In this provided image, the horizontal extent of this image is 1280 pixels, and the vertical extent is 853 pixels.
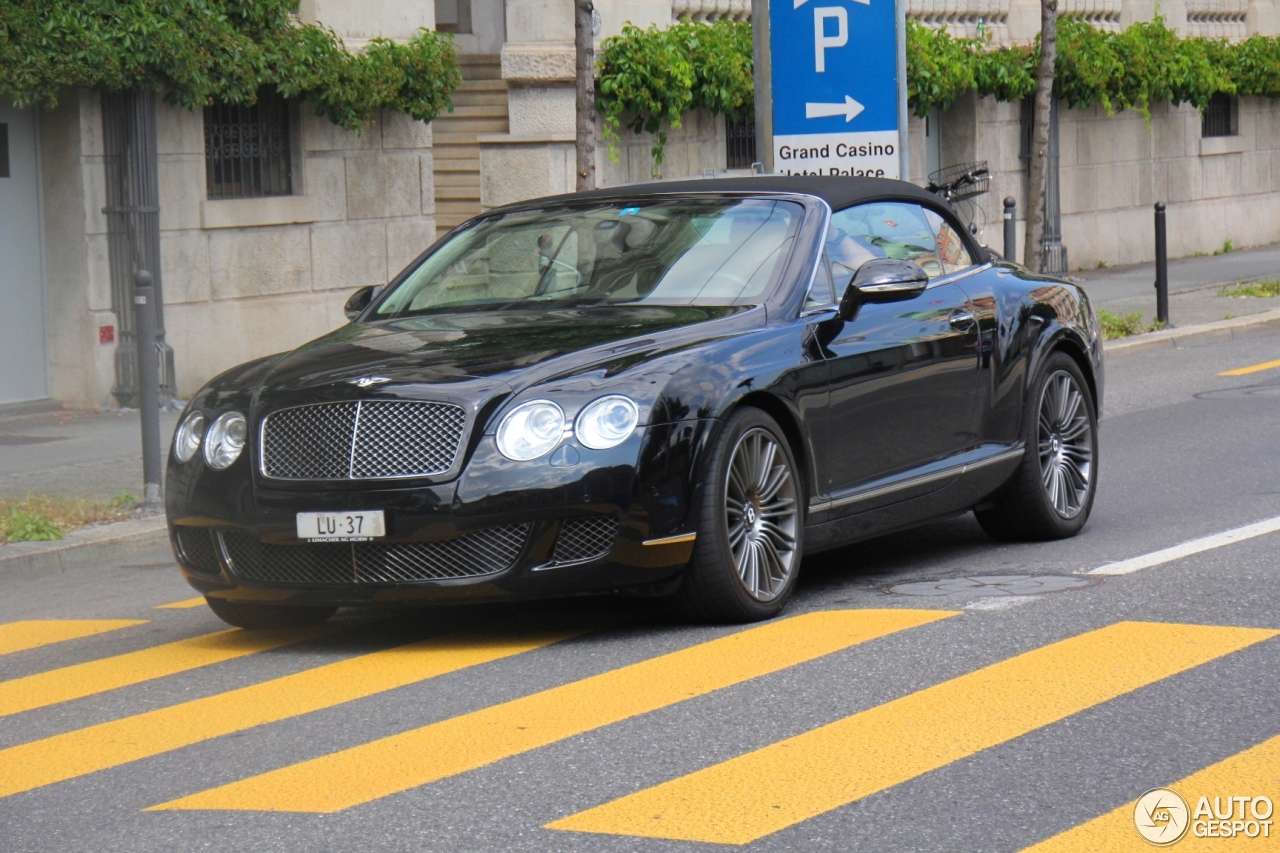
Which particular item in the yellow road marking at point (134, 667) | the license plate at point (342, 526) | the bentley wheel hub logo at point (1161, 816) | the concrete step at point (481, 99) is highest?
the concrete step at point (481, 99)

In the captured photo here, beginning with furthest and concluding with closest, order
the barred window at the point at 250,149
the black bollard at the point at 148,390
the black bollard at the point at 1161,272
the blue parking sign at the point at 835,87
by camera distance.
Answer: the black bollard at the point at 1161,272
the barred window at the point at 250,149
the blue parking sign at the point at 835,87
the black bollard at the point at 148,390

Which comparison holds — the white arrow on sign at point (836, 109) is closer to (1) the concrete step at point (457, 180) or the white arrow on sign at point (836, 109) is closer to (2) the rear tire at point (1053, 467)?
(1) the concrete step at point (457, 180)

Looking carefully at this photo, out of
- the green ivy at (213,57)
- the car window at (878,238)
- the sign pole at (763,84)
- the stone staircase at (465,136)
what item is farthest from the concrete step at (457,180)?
the car window at (878,238)

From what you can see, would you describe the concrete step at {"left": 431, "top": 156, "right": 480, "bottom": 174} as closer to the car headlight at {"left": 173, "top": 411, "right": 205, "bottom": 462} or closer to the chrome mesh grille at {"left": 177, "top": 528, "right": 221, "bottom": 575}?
the car headlight at {"left": 173, "top": 411, "right": 205, "bottom": 462}

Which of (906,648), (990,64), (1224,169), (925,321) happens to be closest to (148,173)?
(925,321)

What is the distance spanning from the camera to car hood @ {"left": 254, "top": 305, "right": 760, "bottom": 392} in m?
6.61

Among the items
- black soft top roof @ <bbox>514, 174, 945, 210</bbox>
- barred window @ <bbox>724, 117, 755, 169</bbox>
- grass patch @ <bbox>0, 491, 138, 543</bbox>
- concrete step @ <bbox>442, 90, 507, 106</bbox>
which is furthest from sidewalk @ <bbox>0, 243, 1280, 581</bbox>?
concrete step @ <bbox>442, 90, 507, 106</bbox>

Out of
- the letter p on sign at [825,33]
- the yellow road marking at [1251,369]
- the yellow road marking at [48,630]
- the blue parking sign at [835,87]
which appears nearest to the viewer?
the yellow road marking at [48,630]

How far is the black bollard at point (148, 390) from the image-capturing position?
10469 mm

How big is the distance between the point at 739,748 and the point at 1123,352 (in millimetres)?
12819

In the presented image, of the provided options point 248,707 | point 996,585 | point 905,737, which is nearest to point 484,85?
point 996,585

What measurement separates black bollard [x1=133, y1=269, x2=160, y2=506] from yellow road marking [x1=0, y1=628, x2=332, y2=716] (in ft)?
10.5

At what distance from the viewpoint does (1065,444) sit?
8727 millimetres

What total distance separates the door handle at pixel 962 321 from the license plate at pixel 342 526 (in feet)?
8.75
